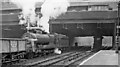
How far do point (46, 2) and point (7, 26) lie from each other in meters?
18.2

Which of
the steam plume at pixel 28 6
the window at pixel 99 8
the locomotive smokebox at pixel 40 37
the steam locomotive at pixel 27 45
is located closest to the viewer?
the steam locomotive at pixel 27 45

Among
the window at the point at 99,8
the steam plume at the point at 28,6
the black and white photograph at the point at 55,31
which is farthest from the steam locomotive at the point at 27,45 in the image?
the window at the point at 99,8

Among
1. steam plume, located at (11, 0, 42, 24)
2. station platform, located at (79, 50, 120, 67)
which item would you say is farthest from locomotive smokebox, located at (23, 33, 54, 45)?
station platform, located at (79, 50, 120, 67)

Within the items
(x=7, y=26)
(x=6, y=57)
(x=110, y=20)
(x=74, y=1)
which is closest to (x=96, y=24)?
(x=110, y=20)

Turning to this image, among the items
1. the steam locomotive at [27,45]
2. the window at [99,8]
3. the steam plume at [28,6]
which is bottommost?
the steam locomotive at [27,45]

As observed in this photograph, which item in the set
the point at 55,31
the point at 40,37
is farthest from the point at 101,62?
the point at 55,31

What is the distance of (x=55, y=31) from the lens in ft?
147

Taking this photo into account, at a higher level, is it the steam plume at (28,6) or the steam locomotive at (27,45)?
the steam plume at (28,6)

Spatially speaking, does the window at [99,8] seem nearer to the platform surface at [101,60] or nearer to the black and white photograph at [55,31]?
the black and white photograph at [55,31]

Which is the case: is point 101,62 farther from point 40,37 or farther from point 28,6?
point 28,6

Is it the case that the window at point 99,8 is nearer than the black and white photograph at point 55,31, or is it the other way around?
the black and white photograph at point 55,31

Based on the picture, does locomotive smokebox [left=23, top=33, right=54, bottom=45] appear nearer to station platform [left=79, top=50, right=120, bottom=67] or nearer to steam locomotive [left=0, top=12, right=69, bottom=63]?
steam locomotive [left=0, top=12, right=69, bottom=63]

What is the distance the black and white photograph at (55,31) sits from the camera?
1814 centimetres

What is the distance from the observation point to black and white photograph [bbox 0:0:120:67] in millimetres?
18141
